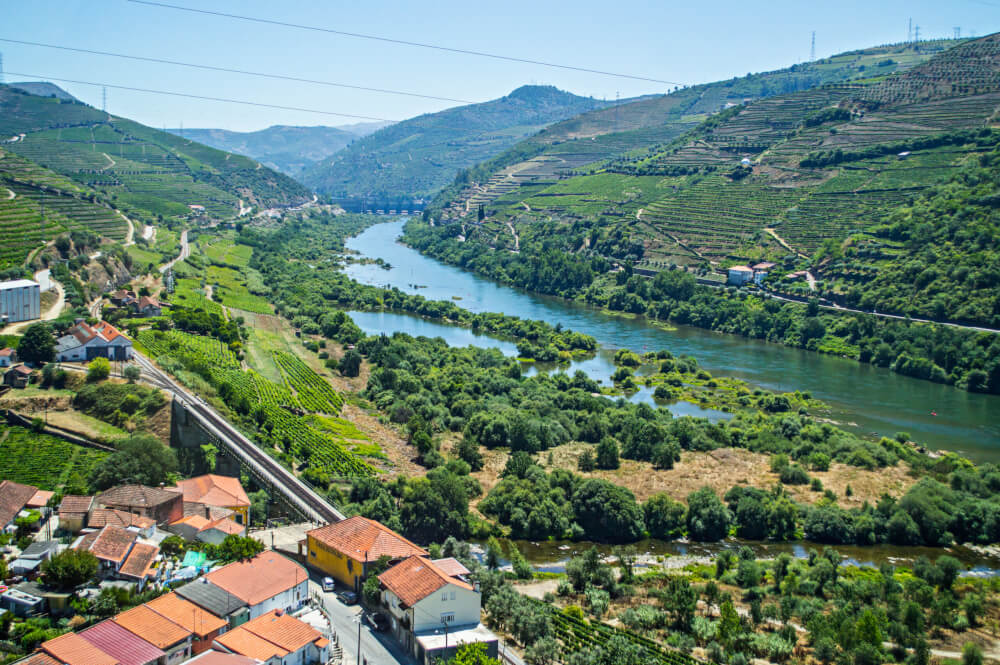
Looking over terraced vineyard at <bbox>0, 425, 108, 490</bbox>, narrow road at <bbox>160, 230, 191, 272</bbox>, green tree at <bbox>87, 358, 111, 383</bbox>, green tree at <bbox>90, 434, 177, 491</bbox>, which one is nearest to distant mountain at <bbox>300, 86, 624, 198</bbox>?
narrow road at <bbox>160, 230, 191, 272</bbox>

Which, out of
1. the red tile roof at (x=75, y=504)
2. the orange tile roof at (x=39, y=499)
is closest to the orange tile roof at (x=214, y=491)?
the red tile roof at (x=75, y=504)

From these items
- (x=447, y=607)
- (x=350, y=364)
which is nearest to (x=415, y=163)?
A: (x=350, y=364)

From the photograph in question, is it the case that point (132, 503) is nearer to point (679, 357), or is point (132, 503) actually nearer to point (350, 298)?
point (679, 357)

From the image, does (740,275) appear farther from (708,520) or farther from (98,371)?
(98,371)

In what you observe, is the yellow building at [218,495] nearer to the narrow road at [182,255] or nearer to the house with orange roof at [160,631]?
the house with orange roof at [160,631]

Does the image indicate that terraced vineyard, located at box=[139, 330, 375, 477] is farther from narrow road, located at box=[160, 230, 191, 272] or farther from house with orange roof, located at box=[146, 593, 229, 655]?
narrow road, located at box=[160, 230, 191, 272]

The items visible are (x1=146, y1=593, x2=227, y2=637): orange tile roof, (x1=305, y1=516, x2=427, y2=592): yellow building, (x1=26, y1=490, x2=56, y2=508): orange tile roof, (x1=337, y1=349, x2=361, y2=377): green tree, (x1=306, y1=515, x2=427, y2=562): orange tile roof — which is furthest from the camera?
(x1=337, y1=349, x2=361, y2=377): green tree

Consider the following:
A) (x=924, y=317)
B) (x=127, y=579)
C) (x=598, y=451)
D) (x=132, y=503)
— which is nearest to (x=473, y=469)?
(x=598, y=451)
